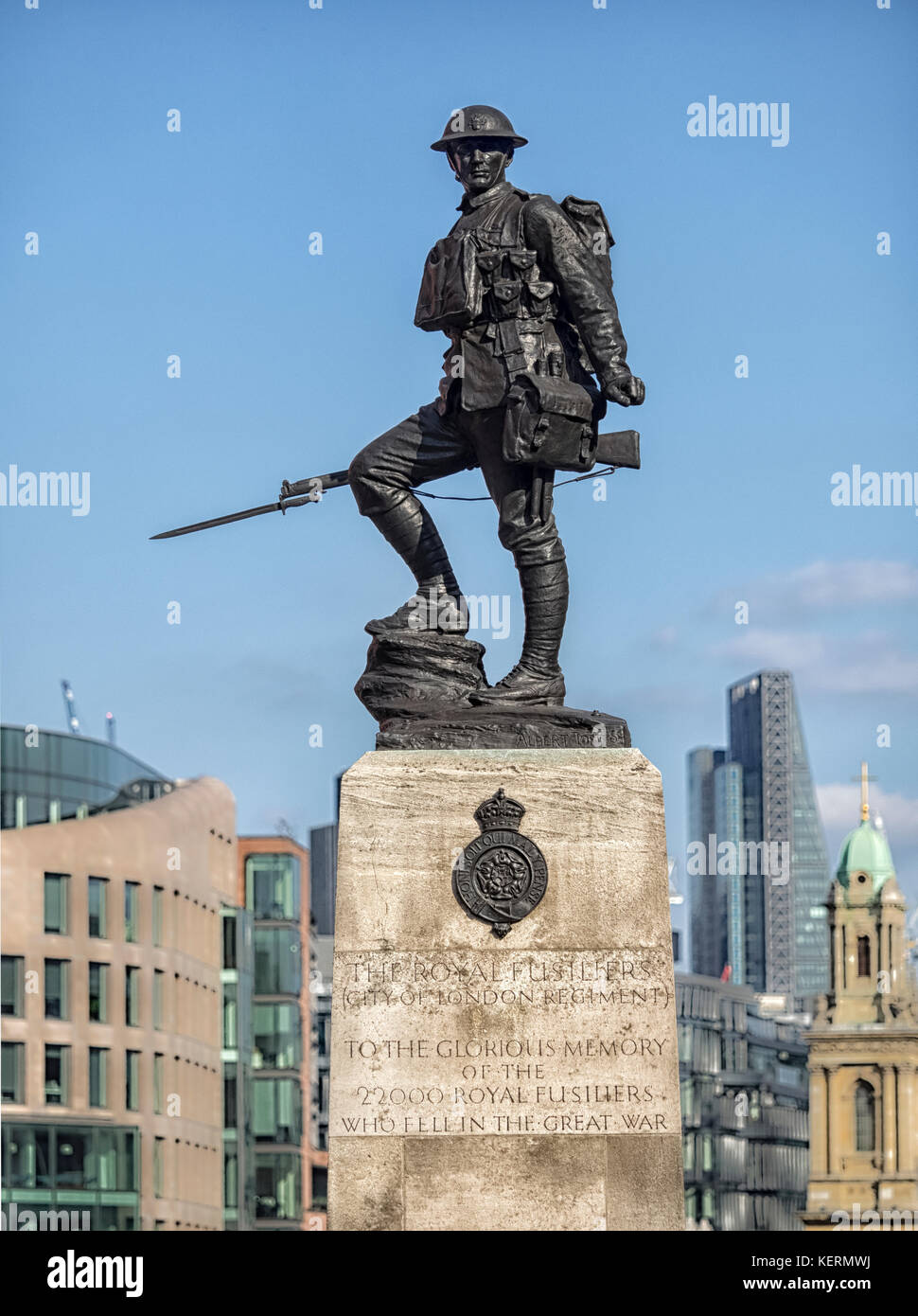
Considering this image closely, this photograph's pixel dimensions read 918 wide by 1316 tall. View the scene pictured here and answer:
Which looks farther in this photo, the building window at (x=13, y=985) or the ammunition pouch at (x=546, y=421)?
the building window at (x=13, y=985)

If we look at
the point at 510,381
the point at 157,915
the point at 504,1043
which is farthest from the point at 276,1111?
the point at 504,1043

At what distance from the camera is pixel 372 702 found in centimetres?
2356

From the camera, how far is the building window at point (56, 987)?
112438 millimetres

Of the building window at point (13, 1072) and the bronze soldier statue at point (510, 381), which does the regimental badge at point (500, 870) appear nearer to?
the bronze soldier statue at point (510, 381)

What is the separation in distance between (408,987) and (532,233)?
19.7 ft

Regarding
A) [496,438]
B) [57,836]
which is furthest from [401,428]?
[57,836]

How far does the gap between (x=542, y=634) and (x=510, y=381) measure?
2.07 metres

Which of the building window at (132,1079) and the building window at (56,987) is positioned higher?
the building window at (56,987)

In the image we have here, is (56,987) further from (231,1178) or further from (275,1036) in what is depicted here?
(275,1036)

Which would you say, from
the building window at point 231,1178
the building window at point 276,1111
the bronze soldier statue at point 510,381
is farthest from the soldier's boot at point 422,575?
the building window at point 276,1111

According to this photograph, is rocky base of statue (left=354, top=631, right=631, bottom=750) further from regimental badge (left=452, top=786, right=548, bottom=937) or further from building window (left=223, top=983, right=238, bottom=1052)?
building window (left=223, top=983, right=238, bottom=1052)

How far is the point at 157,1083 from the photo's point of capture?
12244 centimetres

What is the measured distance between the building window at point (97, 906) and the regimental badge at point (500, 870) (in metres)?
94.6
